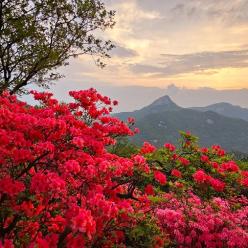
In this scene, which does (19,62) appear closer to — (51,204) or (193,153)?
(193,153)

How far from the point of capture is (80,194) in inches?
356

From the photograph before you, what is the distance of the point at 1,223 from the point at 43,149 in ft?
5.72

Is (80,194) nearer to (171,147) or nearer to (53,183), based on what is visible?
(53,183)

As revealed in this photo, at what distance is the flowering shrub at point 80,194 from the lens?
7.97 metres

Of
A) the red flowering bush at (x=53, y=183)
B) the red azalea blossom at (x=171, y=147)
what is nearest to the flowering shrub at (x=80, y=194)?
the red flowering bush at (x=53, y=183)

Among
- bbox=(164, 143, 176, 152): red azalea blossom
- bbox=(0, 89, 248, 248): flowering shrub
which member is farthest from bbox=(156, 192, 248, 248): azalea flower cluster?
bbox=(164, 143, 176, 152): red azalea blossom

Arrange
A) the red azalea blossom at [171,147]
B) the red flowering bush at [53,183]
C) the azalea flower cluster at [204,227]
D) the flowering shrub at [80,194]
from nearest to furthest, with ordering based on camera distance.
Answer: the red flowering bush at [53,183]
the flowering shrub at [80,194]
the azalea flower cluster at [204,227]
the red azalea blossom at [171,147]

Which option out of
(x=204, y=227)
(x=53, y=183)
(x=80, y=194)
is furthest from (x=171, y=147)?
(x=53, y=183)

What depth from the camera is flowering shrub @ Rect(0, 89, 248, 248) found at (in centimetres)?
797

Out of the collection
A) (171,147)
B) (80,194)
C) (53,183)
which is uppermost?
(53,183)

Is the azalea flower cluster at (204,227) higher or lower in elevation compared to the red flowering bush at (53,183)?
lower

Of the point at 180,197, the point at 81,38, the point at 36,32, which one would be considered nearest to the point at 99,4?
the point at 81,38

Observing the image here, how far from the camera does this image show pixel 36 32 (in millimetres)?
25953

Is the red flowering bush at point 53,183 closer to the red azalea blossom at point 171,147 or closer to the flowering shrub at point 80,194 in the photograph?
the flowering shrub at point 80,194
